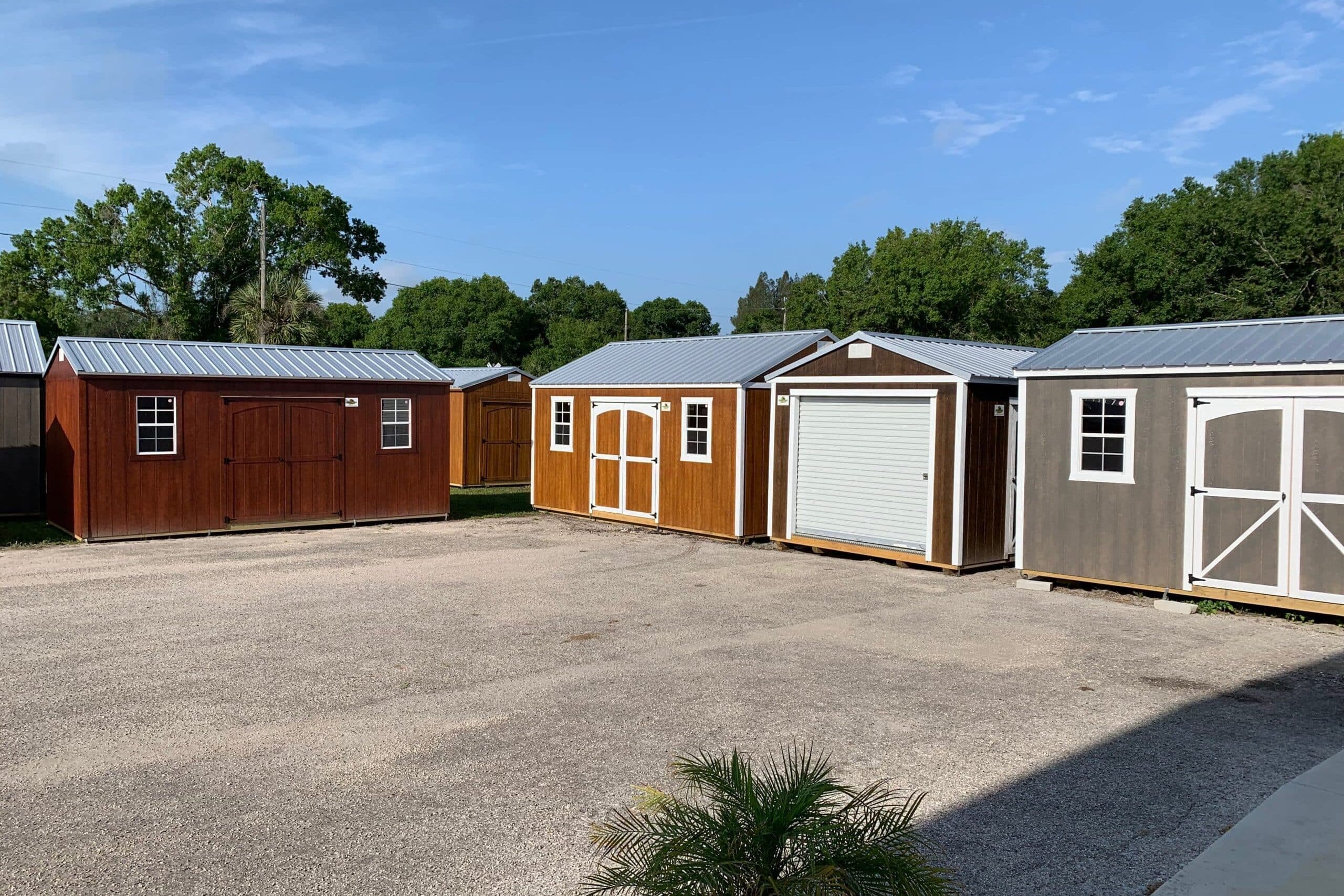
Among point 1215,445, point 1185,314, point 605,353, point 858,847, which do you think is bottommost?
point 858,847

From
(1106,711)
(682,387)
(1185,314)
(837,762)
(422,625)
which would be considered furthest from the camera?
(1185,314)

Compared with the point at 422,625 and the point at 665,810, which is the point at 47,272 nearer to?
the point at 422,625

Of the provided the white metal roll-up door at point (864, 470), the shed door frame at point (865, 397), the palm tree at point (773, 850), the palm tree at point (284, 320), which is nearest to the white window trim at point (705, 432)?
the shed door frame at point (865, 397)

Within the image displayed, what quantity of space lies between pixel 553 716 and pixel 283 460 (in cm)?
1084

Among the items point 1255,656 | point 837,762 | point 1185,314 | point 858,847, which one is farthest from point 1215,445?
point 1185,314

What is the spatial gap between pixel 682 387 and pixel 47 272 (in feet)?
108

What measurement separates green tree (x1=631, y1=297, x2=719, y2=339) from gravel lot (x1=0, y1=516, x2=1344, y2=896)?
59.6 meters

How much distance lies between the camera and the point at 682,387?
15812 millimetres

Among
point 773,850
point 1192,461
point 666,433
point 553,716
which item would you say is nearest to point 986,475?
point 1192,461

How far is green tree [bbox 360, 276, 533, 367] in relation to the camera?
193 feet

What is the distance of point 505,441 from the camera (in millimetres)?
23750

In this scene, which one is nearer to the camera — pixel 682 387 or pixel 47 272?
pixel 682 387

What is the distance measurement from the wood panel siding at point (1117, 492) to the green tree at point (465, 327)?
48.6 meters

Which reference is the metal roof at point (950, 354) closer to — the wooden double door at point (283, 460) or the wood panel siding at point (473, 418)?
the wooden double door at point (283, 460)
